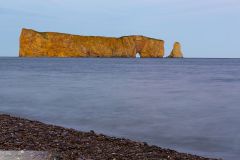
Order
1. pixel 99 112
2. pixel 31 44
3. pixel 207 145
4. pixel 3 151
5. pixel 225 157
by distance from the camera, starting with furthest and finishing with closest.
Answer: pixel 31 44
pixel 99 112
pixel 207 145
pixel 225 157
pixel 3 151

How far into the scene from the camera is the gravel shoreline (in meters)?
11.3

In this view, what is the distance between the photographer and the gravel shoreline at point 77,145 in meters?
11.3

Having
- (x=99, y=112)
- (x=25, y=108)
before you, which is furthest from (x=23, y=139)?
(x=25, y=108)

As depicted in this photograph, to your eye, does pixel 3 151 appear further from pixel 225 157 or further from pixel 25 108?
pixel 25 108

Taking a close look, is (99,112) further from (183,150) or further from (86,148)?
(86,148)

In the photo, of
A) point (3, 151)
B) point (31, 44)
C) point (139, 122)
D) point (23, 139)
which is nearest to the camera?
point (3, 151)

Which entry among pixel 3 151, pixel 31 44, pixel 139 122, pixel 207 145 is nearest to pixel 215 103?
pixel 139 122

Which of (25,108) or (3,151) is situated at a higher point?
(3,151)

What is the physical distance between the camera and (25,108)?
27500 mm

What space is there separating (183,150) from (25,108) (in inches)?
574

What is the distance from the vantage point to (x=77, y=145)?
40.9 ft

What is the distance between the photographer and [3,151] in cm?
1070

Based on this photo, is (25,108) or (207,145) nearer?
(207,145)

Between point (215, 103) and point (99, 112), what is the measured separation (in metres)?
10.00
